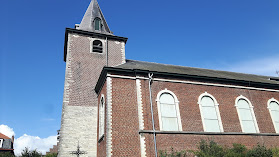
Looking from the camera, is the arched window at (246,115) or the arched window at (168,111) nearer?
the arched window at (168,111)

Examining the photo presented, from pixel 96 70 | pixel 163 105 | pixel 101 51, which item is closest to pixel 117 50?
pixel 101 51

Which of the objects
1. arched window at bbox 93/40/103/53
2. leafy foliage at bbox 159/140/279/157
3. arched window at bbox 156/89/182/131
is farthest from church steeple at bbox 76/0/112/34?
leafy foliage at bbox 159/140/279/157

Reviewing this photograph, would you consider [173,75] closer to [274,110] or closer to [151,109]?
[151,109]

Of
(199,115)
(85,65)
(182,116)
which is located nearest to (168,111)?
(182,116)

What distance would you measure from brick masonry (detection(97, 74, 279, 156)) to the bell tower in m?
3.73

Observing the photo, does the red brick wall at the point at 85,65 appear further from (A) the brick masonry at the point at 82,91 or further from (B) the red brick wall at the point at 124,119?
(B) the red brick wall at the point at 124,119

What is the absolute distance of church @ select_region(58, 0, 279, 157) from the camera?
39.2 feet

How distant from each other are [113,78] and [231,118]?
26.3ft

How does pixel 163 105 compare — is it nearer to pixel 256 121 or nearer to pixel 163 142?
pixel 163 142

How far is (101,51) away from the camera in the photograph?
59.4 feet

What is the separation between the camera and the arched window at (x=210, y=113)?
1355 centimetres

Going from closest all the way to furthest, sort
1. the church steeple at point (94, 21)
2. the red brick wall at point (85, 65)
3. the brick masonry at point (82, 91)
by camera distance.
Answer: the brick masonry at point (82, 91)
the red brick wall at point (85, 65)
the church steeple at point (94, 21)

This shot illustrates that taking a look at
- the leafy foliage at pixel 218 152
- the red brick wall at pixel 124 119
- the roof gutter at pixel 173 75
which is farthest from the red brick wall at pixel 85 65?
the leafy foliage at pixel 218 152

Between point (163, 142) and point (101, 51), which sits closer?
point (163, 142)
